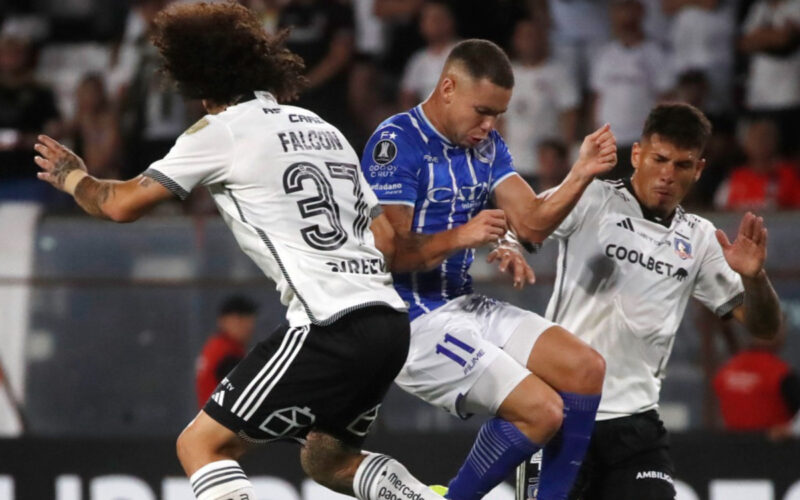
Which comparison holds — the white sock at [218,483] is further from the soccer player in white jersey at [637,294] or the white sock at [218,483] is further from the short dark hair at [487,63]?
the short dark hair at [487,63]

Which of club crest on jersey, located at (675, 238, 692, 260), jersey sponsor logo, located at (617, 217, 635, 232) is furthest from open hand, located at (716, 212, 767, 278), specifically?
jersey sponsor logo, located at (617, 217, 635, 232)

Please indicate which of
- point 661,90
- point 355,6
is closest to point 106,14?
point 355,6

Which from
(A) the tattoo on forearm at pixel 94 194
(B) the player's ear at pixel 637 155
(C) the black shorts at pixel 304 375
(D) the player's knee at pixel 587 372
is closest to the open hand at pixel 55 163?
(A) the tattoo on forearm at pixel 94 194

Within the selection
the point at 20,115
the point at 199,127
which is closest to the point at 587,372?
the point at 199,127

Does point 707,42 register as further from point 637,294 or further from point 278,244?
point 278,244

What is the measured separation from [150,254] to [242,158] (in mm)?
4604

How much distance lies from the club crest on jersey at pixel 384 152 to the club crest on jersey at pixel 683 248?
4.13 feet

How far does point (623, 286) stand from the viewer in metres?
5.74

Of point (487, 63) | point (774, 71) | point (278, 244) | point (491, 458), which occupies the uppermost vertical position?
point (487, 63)

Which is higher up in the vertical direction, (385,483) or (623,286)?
(623,286)

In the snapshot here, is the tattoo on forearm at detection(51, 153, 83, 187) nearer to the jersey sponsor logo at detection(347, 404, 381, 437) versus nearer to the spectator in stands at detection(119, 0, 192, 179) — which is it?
the jersey sponsor logo at detection(347, 404, 381, 437)

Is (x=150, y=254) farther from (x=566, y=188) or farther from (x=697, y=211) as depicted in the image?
(x=566, y=188)

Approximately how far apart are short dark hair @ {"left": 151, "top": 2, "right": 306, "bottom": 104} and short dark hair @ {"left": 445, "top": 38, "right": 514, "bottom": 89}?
29.6 inches

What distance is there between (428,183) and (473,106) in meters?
0.35
